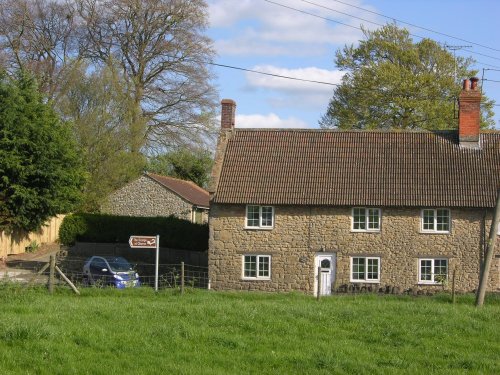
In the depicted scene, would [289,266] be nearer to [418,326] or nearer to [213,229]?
[213,229]

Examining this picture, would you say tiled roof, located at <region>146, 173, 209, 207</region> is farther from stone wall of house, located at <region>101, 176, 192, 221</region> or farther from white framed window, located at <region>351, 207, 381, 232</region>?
white framed window, located at <region>351, 207, 381, 232</region>

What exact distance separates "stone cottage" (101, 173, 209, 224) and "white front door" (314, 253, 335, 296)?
A: 647 inches

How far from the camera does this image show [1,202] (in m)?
40.4

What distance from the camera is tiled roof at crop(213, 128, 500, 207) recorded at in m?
36.0

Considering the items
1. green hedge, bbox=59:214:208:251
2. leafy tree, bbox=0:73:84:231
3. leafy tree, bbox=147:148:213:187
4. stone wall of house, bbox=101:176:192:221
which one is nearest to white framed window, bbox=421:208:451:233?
green hedge, bbox=59:214:208:251

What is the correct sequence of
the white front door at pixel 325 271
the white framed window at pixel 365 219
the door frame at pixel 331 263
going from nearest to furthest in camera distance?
the white front door at pixel 325 271
the door frame at pixel 331 263
the white framed window at pixel 365 219

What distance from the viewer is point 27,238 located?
45.4 metres

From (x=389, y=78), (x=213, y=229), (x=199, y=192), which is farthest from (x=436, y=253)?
(x=199, y=192)

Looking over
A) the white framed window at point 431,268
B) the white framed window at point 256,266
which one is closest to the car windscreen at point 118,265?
the white framed window at point 256,266

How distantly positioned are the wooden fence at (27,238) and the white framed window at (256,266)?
13.7m

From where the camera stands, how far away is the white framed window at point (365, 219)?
36.2m

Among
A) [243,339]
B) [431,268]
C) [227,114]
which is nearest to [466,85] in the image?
[431,268]

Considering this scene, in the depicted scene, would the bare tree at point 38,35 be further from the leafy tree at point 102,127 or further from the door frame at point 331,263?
the door frame at point 331,263

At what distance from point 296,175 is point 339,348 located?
76.6 ft
